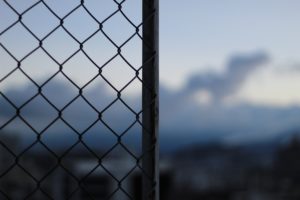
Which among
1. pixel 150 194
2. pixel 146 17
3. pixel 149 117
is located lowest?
pixel 150 194

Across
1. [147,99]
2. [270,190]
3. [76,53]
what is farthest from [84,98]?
[270,190]

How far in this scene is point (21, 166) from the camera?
1209 millimetres

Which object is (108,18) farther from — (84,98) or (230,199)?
(230,199)

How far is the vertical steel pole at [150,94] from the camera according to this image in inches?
55.2

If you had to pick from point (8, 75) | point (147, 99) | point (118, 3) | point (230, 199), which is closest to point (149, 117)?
point (147, 99)

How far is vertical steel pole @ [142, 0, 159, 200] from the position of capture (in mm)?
1402

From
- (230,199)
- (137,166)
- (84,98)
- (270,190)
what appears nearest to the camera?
(84,98)

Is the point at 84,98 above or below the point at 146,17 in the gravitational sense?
below

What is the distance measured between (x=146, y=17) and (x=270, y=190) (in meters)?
12.1

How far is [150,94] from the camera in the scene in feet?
4.63

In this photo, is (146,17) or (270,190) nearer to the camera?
(146,17)

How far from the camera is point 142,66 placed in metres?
1.41

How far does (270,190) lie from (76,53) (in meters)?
12.2

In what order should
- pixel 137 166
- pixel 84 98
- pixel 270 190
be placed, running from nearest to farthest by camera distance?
Answer: pixel 84 98
pixel 137 166
pixel 270 190
